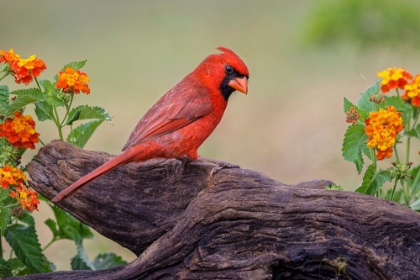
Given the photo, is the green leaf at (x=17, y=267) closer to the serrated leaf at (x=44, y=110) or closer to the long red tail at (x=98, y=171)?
the long red tail at (x=98, y=171)

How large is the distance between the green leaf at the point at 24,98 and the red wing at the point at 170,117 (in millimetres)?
459

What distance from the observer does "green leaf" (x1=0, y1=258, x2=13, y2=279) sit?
2.98 metres

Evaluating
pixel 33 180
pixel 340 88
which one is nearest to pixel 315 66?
pixel 340 88

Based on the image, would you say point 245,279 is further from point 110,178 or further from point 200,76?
point 200,76

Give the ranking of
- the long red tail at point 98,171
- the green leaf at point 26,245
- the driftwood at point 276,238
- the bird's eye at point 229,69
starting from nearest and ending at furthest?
the driftwood at point 276,238, the long red tail at point 98,171, the green leaf at point 26,245, the bird's eye at point 229,69

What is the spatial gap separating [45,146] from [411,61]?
19.1 ft

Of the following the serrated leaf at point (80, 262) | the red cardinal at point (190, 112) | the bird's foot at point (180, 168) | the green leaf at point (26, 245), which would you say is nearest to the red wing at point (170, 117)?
the red cardinal at point (190, 112)

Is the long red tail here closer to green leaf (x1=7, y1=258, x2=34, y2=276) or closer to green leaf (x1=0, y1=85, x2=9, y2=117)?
green leaf (x1=0, y1=85, x2=9, y2=117)

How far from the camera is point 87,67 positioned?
28.0ft

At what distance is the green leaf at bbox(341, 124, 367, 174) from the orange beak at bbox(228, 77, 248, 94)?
55cm

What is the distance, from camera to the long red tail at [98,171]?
276 cm

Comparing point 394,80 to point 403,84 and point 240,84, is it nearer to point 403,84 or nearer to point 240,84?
point 403,84

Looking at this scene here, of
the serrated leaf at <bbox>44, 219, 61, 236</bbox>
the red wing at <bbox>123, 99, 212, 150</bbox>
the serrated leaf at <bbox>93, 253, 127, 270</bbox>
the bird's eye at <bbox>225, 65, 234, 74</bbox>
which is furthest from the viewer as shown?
the serrated leaf at <bbox>93, 253, 127, 270</bbox>

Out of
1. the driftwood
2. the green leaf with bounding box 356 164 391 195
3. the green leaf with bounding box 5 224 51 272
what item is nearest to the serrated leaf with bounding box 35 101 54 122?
the green leaf with bounding box 5 224 51 272
